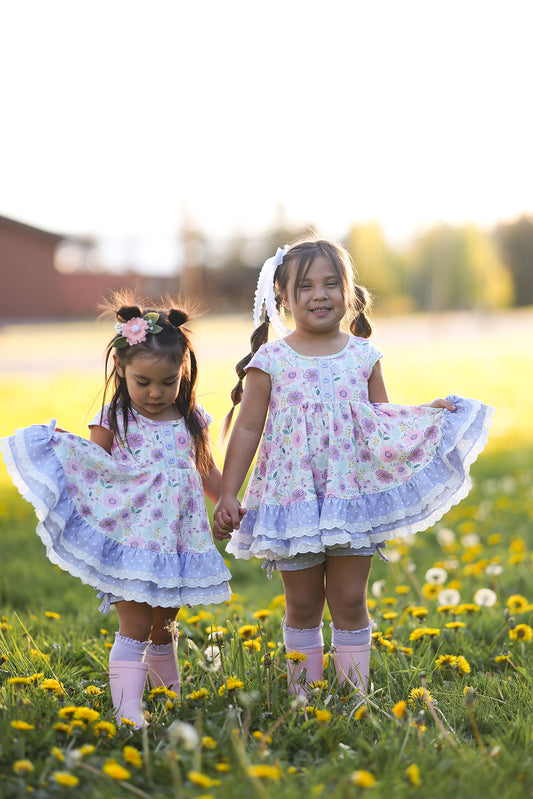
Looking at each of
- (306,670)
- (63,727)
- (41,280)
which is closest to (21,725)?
(63,727)

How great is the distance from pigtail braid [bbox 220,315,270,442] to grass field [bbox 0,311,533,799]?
0.11 m

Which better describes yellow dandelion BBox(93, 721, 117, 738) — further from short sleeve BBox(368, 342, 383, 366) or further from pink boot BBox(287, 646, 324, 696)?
short sleeve BBox(368, 342, 383, 366)

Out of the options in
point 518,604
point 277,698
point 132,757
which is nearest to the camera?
point 132,757

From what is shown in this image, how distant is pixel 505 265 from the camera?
68.0 metres

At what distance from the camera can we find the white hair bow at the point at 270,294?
3.20 metres

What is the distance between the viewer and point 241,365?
3180mm

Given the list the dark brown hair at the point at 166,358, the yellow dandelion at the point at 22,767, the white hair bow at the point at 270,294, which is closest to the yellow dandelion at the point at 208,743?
the yellow dandelion at the point at 22,767

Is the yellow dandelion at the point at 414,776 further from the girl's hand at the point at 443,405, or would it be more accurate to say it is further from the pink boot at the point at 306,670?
the girl's hand at the point at 443,405

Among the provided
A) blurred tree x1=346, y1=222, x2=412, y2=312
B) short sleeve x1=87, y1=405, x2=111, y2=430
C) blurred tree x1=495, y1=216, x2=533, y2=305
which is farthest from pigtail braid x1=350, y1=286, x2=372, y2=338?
blurred tree x1=495, y1=216, x2=533, y2=305

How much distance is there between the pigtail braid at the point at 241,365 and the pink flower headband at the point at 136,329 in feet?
1.28

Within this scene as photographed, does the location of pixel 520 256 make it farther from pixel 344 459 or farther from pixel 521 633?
pixel 344 459

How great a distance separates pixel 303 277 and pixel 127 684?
1.49 metres

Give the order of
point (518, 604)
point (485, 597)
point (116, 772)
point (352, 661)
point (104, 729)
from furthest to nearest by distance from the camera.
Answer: point (485, 597), point (518, 604), point (352, 661), point (104, 729), point (116, 772)

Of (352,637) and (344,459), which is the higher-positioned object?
(344,459)
